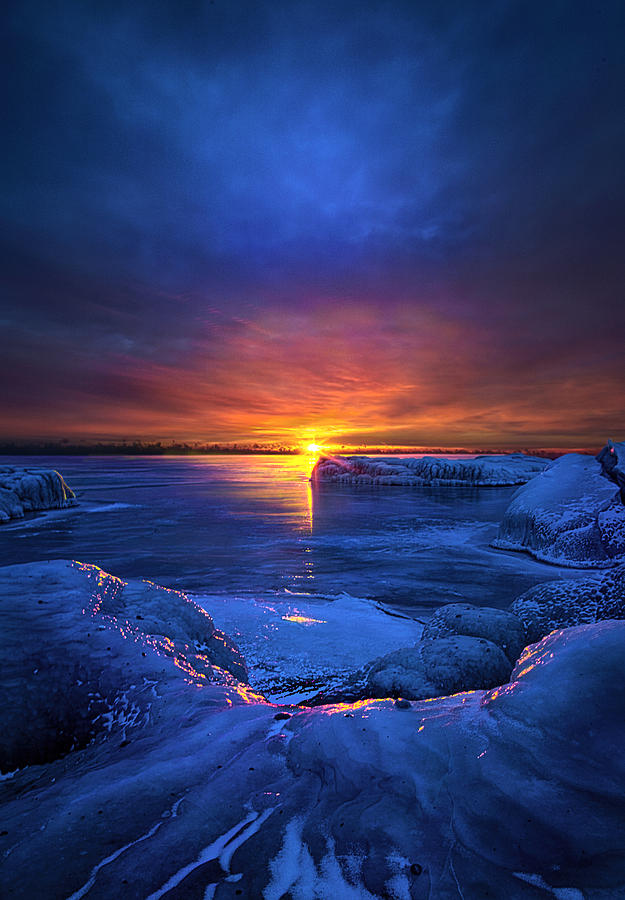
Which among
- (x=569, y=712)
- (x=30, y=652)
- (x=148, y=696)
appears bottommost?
(x=148, y=696)

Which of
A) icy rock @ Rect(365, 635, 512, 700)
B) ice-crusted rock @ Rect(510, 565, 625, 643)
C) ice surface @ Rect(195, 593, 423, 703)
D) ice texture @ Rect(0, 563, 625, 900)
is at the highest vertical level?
ice texture @ Rect(0, 563, 625, 900)

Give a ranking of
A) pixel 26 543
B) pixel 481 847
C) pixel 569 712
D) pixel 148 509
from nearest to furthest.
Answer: pixel 481 847, pixel 569 712, pixel 26 543, pixel 148 509

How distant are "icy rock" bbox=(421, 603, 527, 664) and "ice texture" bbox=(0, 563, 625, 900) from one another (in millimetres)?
2034

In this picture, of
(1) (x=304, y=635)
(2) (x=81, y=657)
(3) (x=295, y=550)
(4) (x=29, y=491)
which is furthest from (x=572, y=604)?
(4) (x=29, y=491)

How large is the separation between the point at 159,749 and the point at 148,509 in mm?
20042

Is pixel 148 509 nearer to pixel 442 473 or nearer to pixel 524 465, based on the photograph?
pixel 442 473

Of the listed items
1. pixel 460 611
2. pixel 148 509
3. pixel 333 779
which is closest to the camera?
pixel 333 779

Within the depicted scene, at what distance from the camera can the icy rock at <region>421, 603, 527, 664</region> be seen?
14.1 ft

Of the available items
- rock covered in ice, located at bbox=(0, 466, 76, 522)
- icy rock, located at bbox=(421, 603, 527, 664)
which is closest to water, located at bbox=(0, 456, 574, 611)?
rock covered in ice, located at bbox=(0, 466, 76, 522)

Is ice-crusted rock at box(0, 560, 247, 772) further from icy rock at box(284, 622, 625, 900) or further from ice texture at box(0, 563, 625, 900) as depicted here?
icy rock at box(284, 622, 625, 900)

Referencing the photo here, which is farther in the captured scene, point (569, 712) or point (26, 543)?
point (26, 543)

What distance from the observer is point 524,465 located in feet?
162

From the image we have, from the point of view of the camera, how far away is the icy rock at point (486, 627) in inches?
169

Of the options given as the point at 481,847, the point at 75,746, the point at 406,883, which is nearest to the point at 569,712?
the point at 481,847
